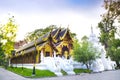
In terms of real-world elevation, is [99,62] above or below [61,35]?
below

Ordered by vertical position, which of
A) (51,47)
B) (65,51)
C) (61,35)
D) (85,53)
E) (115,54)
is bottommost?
(85,53)

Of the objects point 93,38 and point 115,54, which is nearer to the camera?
point 93,38

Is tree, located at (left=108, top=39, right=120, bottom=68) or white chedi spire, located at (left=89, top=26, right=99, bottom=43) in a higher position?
white chedi spire, located at (left=89, top=26, right=99, bottom=43)

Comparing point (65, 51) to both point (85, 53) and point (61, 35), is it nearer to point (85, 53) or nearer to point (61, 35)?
point (61, 35)

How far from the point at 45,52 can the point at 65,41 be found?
5.66m

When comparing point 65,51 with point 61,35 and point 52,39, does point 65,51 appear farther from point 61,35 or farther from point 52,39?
point 52,39

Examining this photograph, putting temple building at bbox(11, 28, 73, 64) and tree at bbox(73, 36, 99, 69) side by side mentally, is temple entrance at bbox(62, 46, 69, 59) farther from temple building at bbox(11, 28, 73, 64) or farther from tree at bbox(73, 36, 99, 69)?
tree at bbox(73, 36, 99, 69)

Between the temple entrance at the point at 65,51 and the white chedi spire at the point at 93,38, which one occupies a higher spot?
the white chedi spire at the point at 93,38

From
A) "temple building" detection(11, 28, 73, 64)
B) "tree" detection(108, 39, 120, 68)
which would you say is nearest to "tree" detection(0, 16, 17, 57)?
"temple building" detection(11, 28, 73, 64)

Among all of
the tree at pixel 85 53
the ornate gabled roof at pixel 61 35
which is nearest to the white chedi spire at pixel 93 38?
the ornate gabled roof at pixel 61 35

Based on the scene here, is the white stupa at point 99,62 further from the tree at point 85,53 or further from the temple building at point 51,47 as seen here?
the temple building at point 51,47

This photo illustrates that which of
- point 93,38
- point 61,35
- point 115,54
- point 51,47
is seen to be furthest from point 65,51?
point 115,54

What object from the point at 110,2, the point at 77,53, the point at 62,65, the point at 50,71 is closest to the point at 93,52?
the point at 77,53

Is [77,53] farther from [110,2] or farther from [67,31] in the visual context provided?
[110,2]
